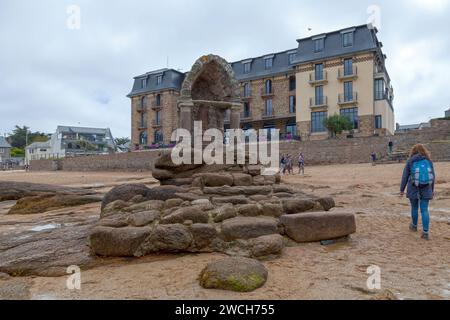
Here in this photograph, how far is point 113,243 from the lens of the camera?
13.2 feet

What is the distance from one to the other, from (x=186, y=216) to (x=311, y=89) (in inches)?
1448

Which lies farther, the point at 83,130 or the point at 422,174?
the point at 83,130

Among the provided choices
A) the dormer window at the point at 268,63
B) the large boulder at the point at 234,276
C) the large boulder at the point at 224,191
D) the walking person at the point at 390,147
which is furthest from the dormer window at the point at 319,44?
the large boulder at the point at 234,276

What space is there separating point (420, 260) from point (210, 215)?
9.66 feet

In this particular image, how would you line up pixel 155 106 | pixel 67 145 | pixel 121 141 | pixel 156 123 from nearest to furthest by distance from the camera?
pixel 155 106 < pixel 156 123 < pixel 67 145 < pixel 121 141

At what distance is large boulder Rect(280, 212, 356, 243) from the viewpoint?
4648mm

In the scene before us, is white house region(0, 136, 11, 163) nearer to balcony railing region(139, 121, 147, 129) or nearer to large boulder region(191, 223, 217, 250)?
balcony railing region(139, 121, 147, 129)

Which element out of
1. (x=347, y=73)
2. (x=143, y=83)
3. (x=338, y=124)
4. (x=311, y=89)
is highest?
(x=143, y=83)

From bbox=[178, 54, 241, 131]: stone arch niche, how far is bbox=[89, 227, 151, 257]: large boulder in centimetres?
472

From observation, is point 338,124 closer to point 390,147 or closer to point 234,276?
point 390,147

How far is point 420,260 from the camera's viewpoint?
3.98m

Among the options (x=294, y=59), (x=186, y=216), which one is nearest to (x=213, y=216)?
(x=186, y=216)

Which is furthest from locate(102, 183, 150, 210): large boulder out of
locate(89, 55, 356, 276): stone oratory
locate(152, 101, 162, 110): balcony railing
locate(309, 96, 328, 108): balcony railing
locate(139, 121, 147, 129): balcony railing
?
locate(139, 121, 147, 129): balcony railing

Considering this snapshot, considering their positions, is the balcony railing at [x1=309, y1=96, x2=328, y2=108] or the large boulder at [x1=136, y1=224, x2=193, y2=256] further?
the balcony railing at [x1=309, y1=96, x2=328, y2=108]
